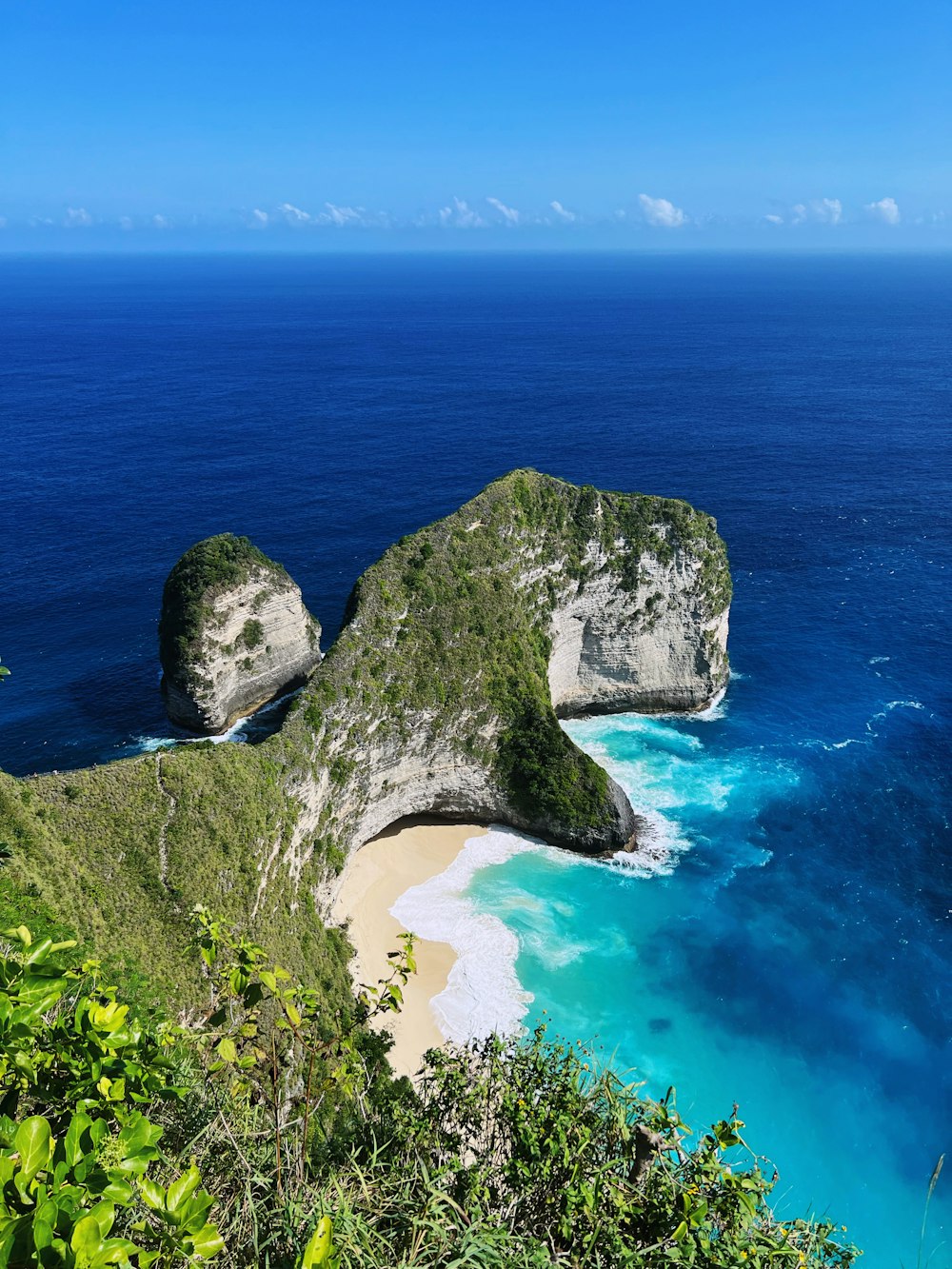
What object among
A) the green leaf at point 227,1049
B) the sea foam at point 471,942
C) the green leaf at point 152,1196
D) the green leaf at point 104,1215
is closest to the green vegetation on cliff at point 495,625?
the sea foam at point 471,942

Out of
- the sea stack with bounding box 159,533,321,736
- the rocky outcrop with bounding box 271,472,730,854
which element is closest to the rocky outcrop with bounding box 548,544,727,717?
the rocky outcrop with bounding box 271,472,730,854

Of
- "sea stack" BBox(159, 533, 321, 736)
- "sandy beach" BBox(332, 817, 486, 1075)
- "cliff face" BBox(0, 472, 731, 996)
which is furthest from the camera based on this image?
"sea stack" BBox(159, 533, 321, 736)

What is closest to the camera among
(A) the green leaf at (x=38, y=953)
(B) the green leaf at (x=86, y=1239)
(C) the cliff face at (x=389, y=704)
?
(B) the green leaf at (x=86, y=1239)

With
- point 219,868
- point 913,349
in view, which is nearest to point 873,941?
point 219,868

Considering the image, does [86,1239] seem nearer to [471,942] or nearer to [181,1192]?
[181,1192]

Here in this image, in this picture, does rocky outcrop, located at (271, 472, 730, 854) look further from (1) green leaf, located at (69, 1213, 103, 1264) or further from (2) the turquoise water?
(1) green leaf, located at (69, 1213, 103, 1264)

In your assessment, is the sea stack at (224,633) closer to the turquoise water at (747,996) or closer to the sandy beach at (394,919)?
the sandy beach at (394,919)

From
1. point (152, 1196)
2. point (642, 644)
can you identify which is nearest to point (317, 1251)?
point (152, 1196)

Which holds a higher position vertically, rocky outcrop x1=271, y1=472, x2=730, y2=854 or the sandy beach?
rocky outcrop x1=271, y1=472, x2=730, y2=854
